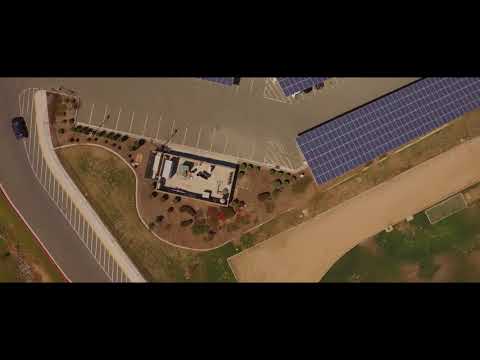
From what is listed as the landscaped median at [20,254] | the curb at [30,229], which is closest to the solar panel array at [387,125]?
the curb at [30,229]

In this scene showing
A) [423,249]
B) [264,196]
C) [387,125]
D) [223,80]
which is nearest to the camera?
[387,125]

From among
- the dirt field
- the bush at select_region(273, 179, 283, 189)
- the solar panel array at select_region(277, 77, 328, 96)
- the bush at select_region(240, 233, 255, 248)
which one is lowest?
the dirt field

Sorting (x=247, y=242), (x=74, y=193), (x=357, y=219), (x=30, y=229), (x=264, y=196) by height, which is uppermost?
(x=74, y=193)

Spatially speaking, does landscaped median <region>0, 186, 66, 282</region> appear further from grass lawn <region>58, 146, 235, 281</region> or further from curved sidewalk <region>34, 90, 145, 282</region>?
grass lawn <region>58, 146, 235, 281</region>

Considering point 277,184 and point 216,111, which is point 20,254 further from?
point 277,184

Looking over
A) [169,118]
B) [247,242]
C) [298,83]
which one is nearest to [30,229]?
[169,118]

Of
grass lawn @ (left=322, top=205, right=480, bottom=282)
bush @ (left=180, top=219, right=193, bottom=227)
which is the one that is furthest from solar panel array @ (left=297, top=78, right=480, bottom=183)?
bush @ (left=180, top=219, right=193, bottom=227)
